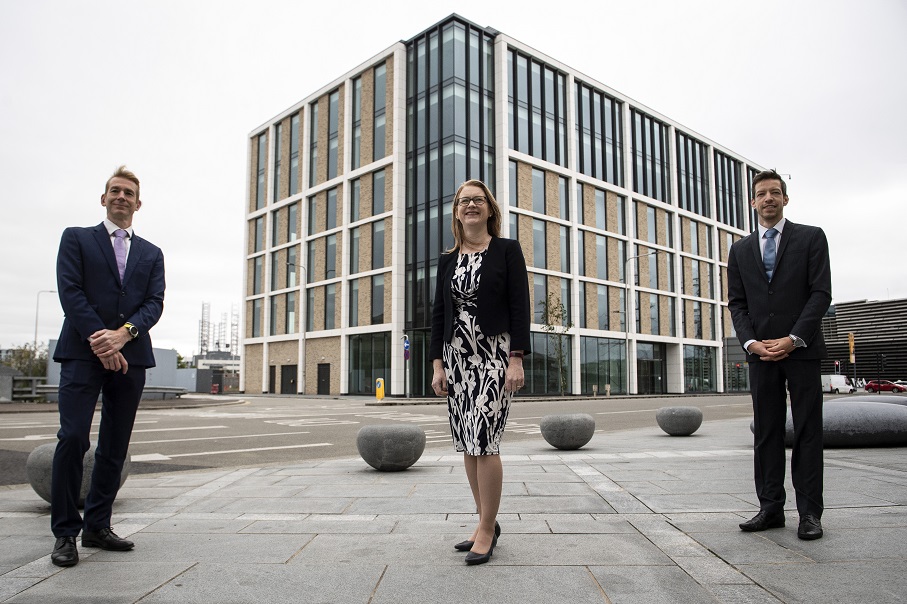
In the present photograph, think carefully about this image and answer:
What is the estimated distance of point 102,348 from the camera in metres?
3.49

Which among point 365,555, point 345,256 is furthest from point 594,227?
point 365,555

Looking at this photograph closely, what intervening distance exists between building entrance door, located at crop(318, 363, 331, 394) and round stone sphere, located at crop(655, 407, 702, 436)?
34695 millimetres

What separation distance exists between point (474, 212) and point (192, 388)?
5801 cm

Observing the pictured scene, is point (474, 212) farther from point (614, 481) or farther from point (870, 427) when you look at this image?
point (870, 427)

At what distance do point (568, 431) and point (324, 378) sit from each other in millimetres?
36681

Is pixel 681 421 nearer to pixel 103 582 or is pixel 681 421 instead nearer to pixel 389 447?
pixel 389 447

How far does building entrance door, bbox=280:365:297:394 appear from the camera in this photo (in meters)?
47.0

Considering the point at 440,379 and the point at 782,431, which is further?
the point at 782,431

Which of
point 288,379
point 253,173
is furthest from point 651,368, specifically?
point 253,173

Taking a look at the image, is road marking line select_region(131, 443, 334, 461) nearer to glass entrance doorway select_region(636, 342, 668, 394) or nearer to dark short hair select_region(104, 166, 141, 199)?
dark short hair select_region(104, 166, 141, 199)

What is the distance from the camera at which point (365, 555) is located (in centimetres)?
336

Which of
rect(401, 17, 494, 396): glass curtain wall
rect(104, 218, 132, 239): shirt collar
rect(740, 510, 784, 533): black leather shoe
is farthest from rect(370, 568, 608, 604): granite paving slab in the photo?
rect(401, 17, 494, 396): glass curtain wall

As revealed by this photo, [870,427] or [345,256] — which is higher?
[345,256]

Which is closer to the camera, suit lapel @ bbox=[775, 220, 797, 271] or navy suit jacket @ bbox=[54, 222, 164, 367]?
navy suit jacket @ bbox=[54, 222, 164, 367]
